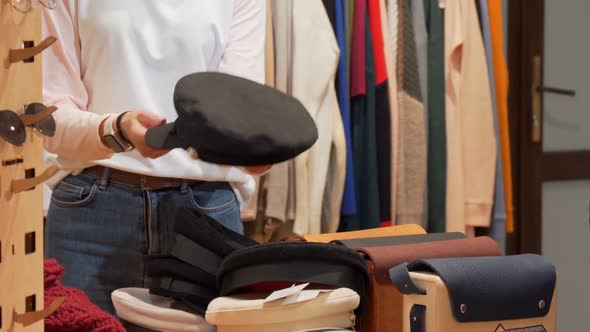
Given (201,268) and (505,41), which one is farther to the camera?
(505,41)

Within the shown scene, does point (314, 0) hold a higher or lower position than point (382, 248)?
higher

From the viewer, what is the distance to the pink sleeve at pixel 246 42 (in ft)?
5.13

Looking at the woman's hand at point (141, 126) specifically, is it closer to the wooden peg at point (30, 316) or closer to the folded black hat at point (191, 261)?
the folded black hat at point (191, 261)

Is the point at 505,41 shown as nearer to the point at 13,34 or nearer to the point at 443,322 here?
the point at 443,322

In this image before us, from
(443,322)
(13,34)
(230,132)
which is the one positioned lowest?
(443,322)

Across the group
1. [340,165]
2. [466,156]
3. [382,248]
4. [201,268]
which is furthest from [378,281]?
[466,156]

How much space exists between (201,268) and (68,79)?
0.48 m

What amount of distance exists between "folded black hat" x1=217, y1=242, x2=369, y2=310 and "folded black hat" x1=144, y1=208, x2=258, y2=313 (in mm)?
38

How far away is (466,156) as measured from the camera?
2.92 m

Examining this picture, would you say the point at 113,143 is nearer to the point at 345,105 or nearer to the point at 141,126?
the point at 141,126

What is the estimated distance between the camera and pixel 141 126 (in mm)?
1143

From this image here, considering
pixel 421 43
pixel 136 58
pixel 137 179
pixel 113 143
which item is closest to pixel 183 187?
pixel 137 179

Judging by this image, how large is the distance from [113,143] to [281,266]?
0.28m

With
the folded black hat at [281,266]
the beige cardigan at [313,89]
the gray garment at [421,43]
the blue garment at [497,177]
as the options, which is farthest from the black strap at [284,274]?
the blue garment at [497,177]
